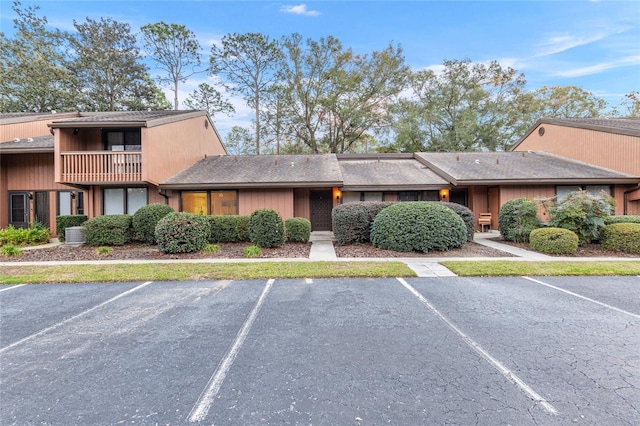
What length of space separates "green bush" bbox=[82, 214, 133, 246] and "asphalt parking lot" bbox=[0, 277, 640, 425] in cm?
557

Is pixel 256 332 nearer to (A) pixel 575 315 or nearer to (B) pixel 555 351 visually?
(B) pixel 555 351

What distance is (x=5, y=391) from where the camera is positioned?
92.3 inches

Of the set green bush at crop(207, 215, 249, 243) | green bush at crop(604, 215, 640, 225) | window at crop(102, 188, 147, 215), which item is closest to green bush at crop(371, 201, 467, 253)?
green bush at crop(604, 215, 640, 225)

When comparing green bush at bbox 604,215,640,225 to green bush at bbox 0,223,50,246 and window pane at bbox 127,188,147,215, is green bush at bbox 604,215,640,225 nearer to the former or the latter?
window pane at bbox 127,188,147,215

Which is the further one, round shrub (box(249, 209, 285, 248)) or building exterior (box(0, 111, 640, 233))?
building exterior (box(0, 111, 640, 233))

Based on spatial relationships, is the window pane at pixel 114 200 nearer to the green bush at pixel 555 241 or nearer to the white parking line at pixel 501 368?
the white parking line at pixel 501 368

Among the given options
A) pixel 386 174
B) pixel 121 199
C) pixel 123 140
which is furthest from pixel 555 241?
pixel 123 140

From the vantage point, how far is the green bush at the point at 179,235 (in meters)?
8.55

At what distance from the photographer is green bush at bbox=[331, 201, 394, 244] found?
988 cm

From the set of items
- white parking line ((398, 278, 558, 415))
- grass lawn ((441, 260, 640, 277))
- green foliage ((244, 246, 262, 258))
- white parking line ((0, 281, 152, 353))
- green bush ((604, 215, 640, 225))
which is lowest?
white parking line ((398, 278, 558, 415))

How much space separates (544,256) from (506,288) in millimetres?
4395

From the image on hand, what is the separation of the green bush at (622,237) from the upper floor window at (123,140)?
18.3 m

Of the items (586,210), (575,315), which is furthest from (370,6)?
(575,315)

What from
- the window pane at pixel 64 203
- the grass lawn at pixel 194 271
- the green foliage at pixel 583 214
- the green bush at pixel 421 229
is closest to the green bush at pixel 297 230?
the green bush at pixel 421 229
